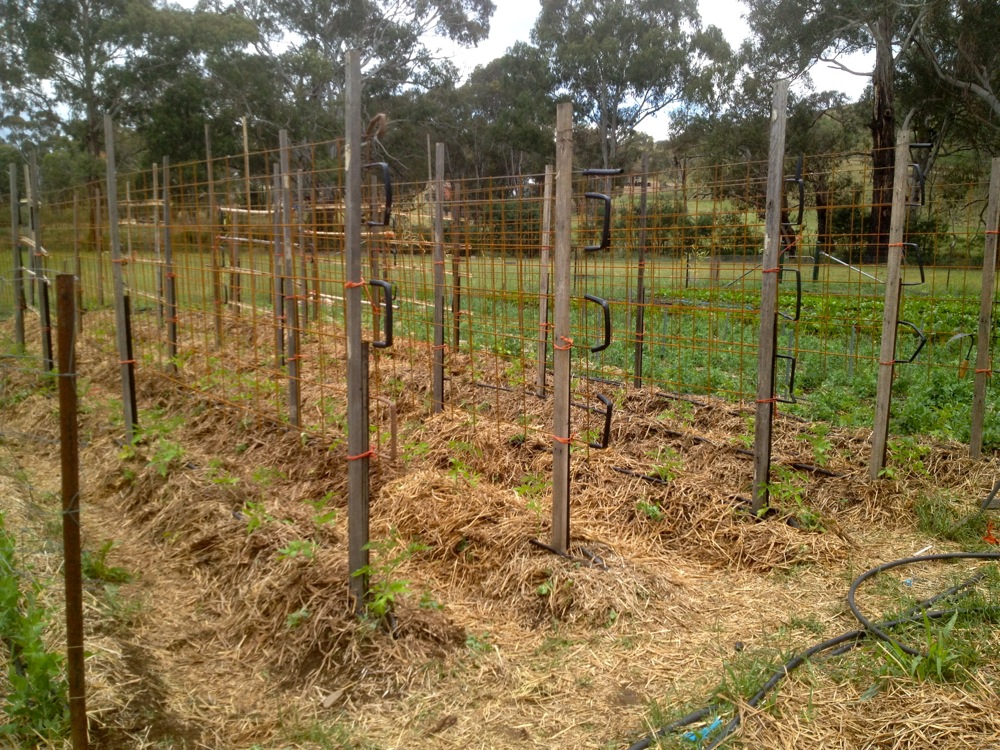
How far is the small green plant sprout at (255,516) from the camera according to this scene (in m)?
4.23

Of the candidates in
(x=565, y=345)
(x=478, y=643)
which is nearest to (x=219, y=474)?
(x=478, y=643)

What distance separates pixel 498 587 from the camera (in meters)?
4.16

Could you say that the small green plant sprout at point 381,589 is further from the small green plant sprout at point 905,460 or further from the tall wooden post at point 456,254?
the small green plant sprout at point 905,460

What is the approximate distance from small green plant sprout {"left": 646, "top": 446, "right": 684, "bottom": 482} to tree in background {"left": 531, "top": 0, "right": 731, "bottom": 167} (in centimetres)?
2962

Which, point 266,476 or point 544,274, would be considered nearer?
point 266,476

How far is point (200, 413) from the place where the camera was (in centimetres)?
712

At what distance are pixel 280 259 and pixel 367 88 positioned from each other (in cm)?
2888

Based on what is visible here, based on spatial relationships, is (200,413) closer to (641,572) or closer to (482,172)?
(641,572)

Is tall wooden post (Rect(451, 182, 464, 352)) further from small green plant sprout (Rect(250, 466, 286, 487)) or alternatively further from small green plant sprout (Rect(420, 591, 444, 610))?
small green plant sprout (Rect(420, 591, 444, 610))

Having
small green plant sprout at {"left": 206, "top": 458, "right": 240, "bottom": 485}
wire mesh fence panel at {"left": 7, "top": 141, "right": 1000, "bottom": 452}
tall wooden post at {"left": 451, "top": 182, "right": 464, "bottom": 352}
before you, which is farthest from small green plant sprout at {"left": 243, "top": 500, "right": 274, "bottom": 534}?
tall wooden post at {"left": 451, "top": 182, "right": 464, "bottom": 352}

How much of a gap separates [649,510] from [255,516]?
7.73 ft

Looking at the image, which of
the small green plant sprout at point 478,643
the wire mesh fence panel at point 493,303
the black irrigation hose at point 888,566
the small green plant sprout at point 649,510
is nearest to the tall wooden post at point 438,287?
the wire mesh fence panel at point 493,303

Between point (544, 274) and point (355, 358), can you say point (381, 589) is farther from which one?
point (544, 274)

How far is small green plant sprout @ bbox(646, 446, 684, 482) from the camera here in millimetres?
5297
